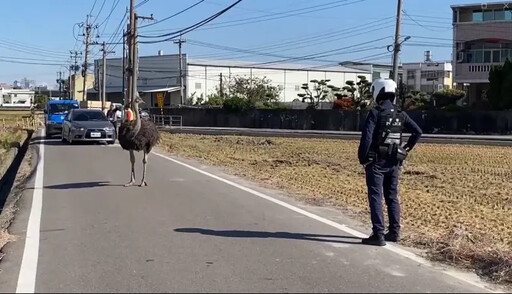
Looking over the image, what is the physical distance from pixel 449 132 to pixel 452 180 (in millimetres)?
31020

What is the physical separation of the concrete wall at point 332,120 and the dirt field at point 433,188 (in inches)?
677

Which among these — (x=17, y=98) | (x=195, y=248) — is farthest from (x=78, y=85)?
(x=195, y=248)

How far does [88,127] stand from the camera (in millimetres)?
27953

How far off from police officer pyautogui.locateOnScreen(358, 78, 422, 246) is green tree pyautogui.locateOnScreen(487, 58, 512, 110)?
40.9 m

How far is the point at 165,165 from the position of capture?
750 inches


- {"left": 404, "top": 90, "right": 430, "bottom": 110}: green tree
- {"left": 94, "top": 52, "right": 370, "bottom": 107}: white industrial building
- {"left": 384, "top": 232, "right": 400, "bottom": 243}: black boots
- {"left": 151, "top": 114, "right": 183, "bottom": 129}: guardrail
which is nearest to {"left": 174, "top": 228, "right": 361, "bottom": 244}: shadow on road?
{"left": 384, "top": 232, "right": 400, "bottom": 243}: black boots

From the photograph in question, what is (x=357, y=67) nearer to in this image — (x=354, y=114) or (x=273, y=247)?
(x=354, y=114)

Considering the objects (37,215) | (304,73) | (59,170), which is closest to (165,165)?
(59,170)

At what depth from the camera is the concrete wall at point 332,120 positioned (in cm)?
4597

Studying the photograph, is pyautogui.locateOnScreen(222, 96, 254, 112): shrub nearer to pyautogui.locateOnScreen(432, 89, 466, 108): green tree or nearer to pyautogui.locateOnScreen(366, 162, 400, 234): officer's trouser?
pyautogui.locateOnScreen(432, 89, 466, 108): green tree

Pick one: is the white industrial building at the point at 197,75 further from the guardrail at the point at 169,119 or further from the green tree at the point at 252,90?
the guardrail at the point at 169,119

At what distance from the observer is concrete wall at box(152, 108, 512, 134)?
45969 mm

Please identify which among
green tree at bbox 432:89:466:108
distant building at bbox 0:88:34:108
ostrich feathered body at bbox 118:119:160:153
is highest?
distant building at bbox 0:88:34:108

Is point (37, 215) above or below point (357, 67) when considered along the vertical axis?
below
